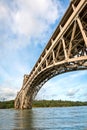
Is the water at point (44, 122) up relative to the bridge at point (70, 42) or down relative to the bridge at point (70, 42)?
down

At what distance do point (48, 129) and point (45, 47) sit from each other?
29.9 metres

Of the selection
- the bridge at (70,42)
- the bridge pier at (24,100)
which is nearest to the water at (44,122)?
the bridge at (70,42)

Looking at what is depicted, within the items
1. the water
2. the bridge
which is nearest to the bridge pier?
the bridge

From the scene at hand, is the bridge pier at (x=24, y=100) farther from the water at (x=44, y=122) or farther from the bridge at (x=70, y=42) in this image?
the water at (x=44, y=122)

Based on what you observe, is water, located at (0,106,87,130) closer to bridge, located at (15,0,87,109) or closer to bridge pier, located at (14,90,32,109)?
bridge, located at (15,0,87,109)

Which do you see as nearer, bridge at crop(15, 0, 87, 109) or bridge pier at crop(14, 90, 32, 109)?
bridge at crop(15, 0, 87, 109)

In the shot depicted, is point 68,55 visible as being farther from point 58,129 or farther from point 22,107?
point 22,107

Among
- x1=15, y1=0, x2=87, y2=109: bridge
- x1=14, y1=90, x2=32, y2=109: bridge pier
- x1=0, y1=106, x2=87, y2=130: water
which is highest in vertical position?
x1=14, y1=90, x2=32, y2=109: bridge pier

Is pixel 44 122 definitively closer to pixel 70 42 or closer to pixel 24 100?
pixel 70 42

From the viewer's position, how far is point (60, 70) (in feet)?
173

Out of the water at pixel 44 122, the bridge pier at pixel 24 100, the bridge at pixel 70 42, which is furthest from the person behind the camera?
the bridge pier at pixel 24 100

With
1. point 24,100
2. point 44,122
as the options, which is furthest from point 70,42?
point 24,100

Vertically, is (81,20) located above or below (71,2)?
below

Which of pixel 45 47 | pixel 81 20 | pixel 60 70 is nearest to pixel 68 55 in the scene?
pixel 81 20
